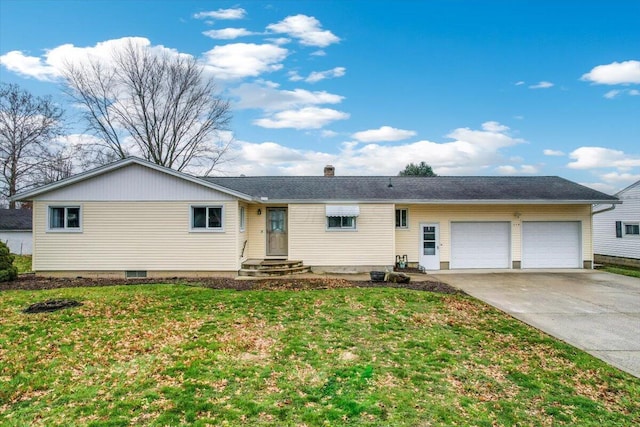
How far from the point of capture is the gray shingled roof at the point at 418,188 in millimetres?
15273

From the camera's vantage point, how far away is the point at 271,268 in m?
13.9

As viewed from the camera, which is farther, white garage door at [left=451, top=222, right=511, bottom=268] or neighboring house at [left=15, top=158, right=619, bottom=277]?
white garage door at [left=451, top=222, right=511, bottom=268]

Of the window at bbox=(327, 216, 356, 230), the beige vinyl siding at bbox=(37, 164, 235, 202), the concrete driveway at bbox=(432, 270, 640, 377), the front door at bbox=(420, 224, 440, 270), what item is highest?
the beige vinyl siding at bbox=(37, 164, 235, 202)

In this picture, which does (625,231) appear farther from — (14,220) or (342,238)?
(14,220)

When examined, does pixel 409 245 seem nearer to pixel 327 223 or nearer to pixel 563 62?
pixel 327 223

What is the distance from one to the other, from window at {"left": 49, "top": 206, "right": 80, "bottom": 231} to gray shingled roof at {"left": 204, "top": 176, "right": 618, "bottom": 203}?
629cm

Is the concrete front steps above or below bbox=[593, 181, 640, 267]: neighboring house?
below

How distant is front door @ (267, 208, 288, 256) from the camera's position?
15.7 metres

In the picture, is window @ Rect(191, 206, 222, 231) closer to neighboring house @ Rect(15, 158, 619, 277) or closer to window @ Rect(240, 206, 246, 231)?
neighboring house @ Rect(15, 158, 619, 277)

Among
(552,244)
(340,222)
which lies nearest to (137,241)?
(340,222)

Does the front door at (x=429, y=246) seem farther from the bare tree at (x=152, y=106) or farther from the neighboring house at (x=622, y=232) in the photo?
the bare tree at (x=152, y=106)

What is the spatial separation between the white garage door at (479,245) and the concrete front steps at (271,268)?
6.71 m

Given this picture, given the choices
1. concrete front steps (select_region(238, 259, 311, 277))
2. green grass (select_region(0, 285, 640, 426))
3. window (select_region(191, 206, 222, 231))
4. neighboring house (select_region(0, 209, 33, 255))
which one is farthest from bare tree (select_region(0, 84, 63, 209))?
green grass (select_region(0, 285, 640, 426))

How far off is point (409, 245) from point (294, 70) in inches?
435
